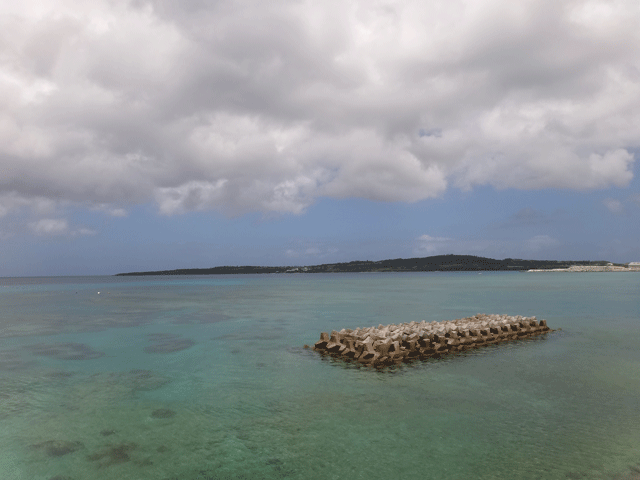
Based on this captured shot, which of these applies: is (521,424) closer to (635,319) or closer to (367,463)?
(367,463)

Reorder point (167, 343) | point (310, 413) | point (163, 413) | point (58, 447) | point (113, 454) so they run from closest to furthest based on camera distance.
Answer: point (113, 454)
point (58, 447)
point (310, 413)
point (163, 413)
point (167, 343)

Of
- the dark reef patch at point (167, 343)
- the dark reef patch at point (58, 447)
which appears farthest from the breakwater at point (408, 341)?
the dark reef patch at point (58, 447)

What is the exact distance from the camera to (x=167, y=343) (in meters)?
26.3

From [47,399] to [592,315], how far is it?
44.4 m

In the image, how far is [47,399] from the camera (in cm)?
1453

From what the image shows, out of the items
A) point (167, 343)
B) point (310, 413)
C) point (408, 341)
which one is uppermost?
point (408, 341)

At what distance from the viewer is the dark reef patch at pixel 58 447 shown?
33.0 ft

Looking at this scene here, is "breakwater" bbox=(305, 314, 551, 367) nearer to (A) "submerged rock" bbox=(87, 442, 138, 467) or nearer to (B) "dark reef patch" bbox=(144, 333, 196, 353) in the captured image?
(B) "dark reef patch" bbox=(144, 333, 196, 353)

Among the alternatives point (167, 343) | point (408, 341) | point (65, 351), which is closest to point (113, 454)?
point (408, 341)

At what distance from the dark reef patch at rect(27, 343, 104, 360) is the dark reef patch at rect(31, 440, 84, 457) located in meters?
12.4

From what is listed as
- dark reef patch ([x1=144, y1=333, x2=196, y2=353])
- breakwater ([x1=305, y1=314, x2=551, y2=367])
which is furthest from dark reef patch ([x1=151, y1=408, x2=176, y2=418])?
dark reef patch ([x1=144, y1=333, x2=196, y2=353])

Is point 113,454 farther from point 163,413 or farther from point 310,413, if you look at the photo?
point 310,413

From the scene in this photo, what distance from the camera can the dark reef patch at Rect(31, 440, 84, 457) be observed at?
33.0 ft

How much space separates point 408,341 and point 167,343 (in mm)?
16088
